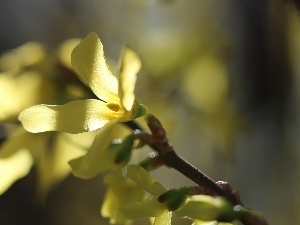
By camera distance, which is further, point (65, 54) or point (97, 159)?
point (65, 54)

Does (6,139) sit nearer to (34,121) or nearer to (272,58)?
(34,121)

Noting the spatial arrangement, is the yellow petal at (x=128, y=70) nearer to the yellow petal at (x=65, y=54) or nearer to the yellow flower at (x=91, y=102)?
the yellow flower at (x=91, y=102)

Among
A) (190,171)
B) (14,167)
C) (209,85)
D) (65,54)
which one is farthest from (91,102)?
(209,85)

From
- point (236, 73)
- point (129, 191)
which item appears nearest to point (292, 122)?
point (236, 73)

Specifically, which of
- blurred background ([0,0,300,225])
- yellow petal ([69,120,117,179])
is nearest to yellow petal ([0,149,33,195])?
blurred background ([0,0,300,225])

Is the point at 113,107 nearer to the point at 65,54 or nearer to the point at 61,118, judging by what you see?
the point at 61,118

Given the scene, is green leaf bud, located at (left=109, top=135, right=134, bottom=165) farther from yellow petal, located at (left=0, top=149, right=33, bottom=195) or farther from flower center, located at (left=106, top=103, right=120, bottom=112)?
yellow petal, located at (left=0, top=149, right=33, bottom=195)

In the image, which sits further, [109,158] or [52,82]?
[52,82]
